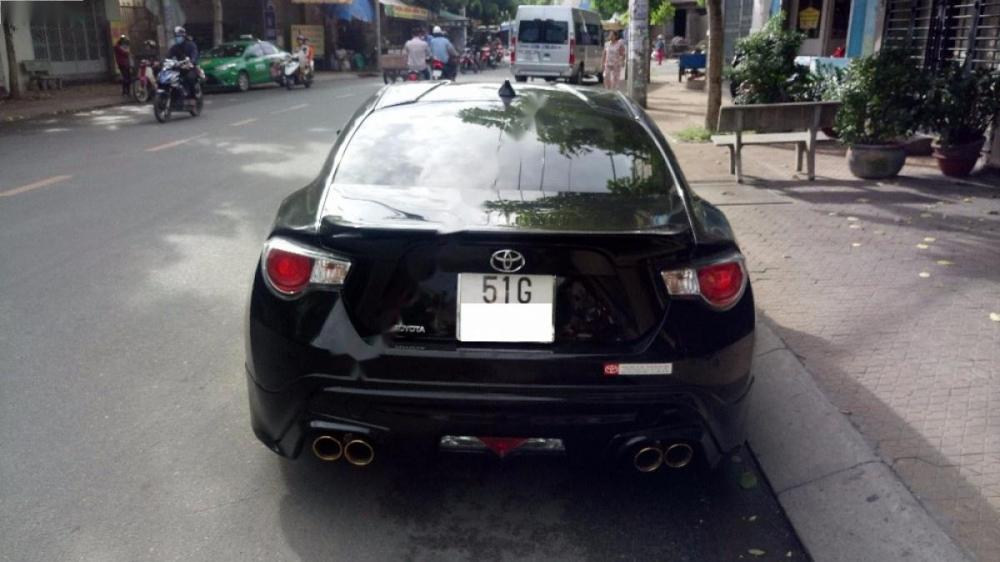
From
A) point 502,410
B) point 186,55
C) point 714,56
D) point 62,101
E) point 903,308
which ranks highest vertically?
point 714,56

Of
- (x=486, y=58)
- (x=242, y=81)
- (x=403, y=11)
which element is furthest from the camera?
(x=486, y=58)

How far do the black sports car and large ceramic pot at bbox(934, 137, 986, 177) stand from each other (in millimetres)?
8258

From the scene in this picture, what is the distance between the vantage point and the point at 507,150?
4.05 metres

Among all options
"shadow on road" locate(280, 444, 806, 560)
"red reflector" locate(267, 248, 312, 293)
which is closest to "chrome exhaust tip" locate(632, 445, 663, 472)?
"shadow on road" locate(280, 444, 806, 560)

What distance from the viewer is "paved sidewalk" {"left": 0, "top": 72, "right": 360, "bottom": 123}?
20.5 metres

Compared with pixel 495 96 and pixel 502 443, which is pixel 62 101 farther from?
pixel 502 443

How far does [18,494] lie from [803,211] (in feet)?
23.7

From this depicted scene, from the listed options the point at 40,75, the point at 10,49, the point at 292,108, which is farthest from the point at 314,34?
the point at 292,108

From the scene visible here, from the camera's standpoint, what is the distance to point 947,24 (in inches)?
500

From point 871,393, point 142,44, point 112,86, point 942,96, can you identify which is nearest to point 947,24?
point 942,96

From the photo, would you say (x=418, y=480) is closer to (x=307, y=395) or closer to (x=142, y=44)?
(x=307, y=395)

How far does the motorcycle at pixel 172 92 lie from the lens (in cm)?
1770

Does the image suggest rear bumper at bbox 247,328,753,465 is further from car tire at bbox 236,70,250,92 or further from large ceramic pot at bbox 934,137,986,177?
car tire at bbox 236,70,250,92

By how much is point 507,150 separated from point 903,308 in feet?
10.1
